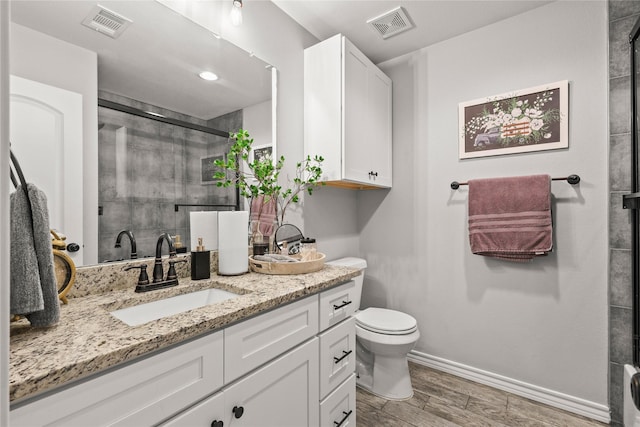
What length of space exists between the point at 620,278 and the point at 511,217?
607 millimetres

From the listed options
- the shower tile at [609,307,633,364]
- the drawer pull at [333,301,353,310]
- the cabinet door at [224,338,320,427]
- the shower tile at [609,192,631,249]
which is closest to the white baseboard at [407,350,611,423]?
the shower tile at [609,307,633,364]

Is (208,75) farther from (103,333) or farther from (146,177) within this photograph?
(103,333)

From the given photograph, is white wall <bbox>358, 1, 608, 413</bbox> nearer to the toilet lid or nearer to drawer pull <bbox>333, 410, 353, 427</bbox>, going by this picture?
the toilet lid

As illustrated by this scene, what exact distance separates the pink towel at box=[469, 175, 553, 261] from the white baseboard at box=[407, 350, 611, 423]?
0.83m

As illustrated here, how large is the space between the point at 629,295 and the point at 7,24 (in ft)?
8.32

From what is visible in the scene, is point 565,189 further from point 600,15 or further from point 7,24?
point 7,24

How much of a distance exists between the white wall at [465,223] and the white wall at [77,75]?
1984 millimetres

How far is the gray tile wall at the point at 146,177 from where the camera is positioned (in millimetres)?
1162

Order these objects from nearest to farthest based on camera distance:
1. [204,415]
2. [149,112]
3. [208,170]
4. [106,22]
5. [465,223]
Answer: [204,415] < [106,22] < [149,112] < [208,170] < [465,223]

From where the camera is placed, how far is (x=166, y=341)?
0.73 metres

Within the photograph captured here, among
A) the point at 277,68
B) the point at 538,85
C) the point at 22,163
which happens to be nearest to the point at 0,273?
the point at 22,163

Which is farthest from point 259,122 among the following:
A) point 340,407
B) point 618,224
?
point 618,224

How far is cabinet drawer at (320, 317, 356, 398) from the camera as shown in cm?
127

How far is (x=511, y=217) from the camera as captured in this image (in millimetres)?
1899
